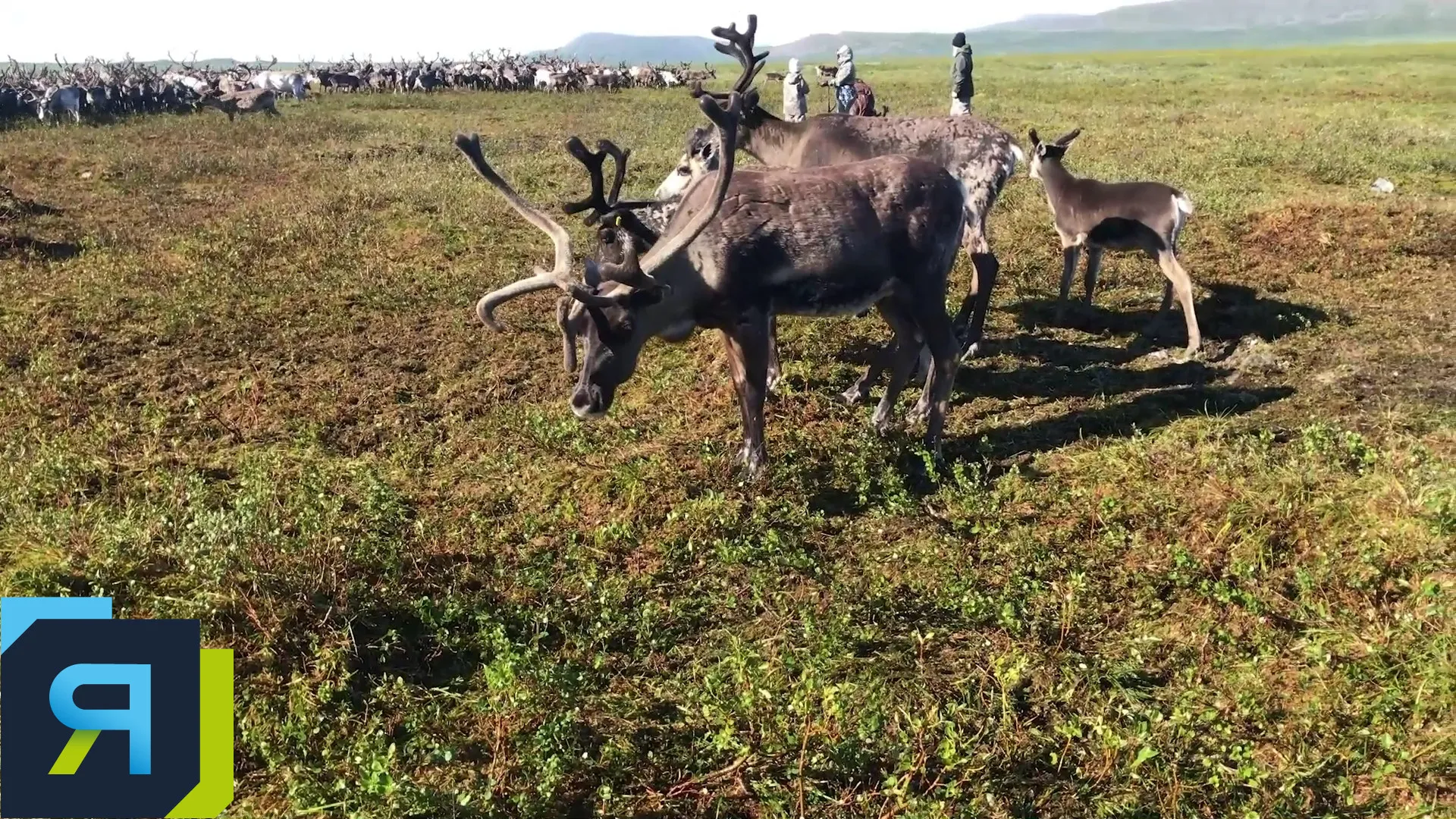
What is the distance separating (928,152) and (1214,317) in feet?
11.9

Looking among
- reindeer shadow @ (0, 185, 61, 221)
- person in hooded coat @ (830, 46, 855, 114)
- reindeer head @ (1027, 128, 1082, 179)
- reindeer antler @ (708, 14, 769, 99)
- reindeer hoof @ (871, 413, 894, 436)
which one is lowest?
reindeer hoof @ (871, 413, 894, 436)

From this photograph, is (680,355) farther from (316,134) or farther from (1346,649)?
(316,134)

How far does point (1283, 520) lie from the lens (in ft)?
17.1

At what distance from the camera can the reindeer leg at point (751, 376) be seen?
6.25 metres

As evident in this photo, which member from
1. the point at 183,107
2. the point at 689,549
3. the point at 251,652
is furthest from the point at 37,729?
the point at 183,107

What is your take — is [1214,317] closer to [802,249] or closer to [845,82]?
[802,249]

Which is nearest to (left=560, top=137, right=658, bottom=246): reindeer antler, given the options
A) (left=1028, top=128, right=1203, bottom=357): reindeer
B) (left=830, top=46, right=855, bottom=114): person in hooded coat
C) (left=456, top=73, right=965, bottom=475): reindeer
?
(left=456, top=73, right=965, bottom=475): reindeer

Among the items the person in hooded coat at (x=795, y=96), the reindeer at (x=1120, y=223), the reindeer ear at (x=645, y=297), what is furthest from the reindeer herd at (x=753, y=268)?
the person in hooded coat at (x=795, y=96)

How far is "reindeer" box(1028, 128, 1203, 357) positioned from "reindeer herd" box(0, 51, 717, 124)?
98.5 ft

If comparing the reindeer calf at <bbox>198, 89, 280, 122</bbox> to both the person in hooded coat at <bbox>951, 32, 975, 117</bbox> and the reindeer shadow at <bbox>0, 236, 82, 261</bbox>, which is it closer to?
the reindeer shadow at <bbox>0, 236, 82, 261</bbox>

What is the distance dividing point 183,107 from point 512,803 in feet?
121

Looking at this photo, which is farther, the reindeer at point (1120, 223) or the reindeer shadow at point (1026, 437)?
the reindeer at point (1120, 223)

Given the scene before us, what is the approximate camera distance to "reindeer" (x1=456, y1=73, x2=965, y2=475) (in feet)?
18.4

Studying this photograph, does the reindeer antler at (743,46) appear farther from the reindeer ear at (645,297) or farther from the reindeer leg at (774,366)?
the reindeer ear at (645,297)
